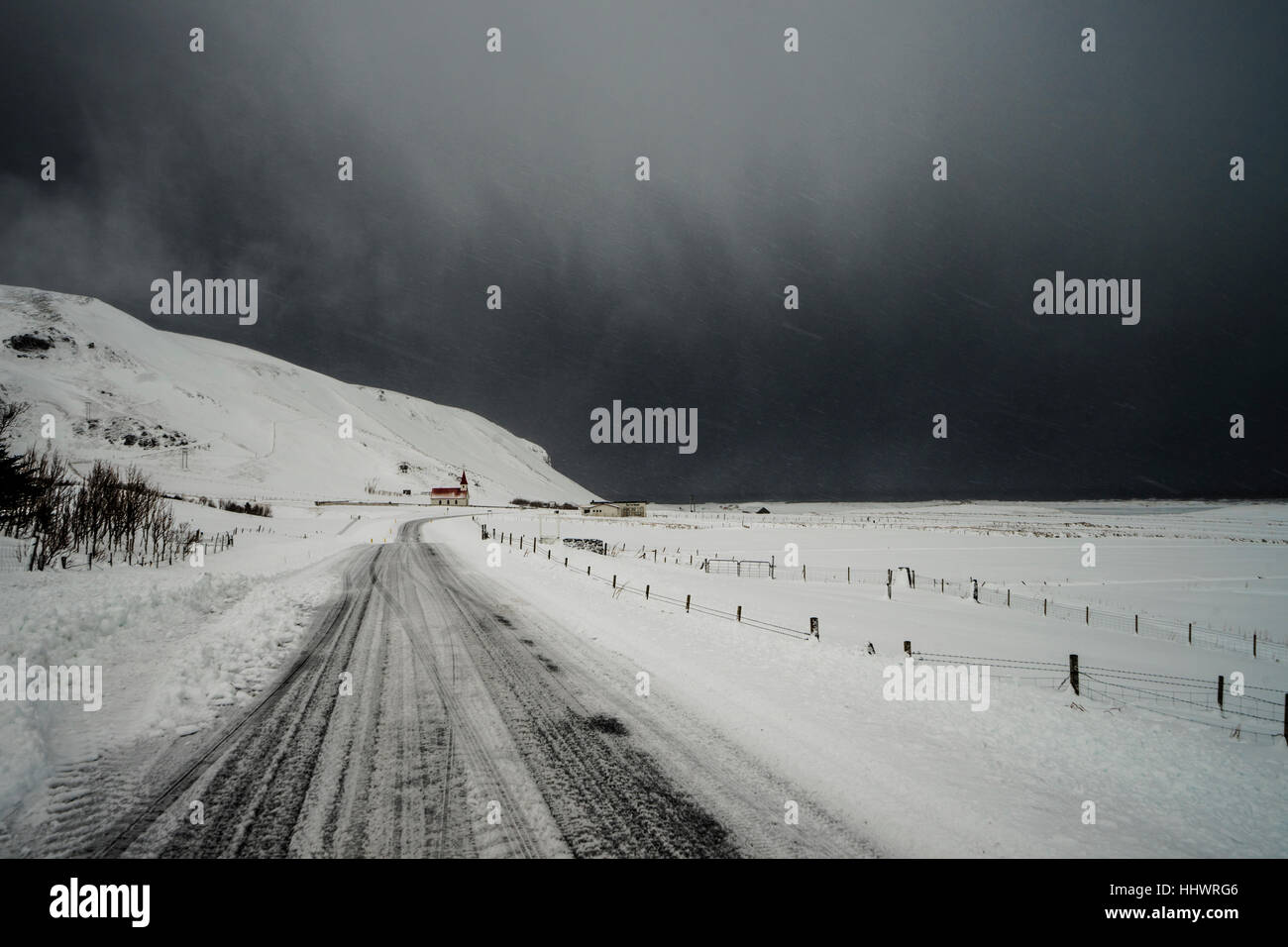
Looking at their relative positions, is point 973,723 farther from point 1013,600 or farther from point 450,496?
point 450,496

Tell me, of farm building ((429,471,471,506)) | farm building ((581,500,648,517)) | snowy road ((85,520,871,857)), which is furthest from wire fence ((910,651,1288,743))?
farm building ((429,471,471,506))

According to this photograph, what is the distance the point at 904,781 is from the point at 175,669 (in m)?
10.8

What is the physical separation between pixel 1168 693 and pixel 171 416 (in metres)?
181

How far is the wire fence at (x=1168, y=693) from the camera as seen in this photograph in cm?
922

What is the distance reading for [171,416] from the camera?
134625 millimetres

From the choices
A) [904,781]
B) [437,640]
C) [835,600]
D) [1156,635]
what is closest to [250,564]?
[437,640]

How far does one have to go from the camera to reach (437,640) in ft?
37.2

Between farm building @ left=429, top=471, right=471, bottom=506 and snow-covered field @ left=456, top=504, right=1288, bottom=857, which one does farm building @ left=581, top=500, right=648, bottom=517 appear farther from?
snow-covered field @ left=456, top=504, right=1288, bottom=857

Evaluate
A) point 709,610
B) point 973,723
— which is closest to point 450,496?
point 709,610

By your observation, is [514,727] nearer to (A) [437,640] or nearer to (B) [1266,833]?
(A) [437,640]

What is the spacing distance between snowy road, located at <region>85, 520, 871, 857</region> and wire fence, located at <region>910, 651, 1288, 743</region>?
23.5 ft

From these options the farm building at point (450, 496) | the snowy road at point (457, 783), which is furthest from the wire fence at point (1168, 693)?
the farm building at point (450, 496)

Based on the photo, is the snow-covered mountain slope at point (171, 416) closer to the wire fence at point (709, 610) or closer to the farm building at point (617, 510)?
the farm building at point (617, 510)

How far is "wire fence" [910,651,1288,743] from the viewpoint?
922cm
